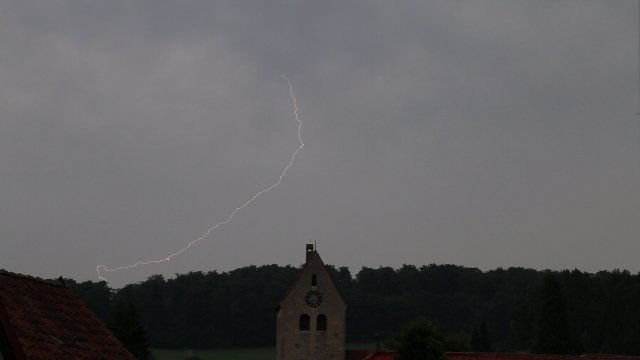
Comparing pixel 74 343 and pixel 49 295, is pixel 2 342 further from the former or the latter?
pixel 49 295

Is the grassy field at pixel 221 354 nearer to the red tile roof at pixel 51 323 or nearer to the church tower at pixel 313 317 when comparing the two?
the church tower at pixel 313 317

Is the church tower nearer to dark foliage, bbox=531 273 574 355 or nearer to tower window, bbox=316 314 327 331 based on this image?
tower window, bbox=316 314 327 331

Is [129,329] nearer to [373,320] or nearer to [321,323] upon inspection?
[321,323]

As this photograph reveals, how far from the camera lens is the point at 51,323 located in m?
15.3

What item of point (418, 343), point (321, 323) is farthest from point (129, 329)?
point (418, 343)

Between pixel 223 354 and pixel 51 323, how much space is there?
162m

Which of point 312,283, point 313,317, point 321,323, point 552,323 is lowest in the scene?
point 321,323

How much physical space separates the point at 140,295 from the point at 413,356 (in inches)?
5504

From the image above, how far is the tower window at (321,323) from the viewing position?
8186cm

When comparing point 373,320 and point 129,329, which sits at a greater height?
point 373,320

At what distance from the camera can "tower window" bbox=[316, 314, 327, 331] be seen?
8186 centimetres

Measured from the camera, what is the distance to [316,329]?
81.6 m

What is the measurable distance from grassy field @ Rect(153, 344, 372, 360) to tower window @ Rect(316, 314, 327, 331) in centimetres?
8400

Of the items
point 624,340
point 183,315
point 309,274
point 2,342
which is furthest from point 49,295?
point 183,315
